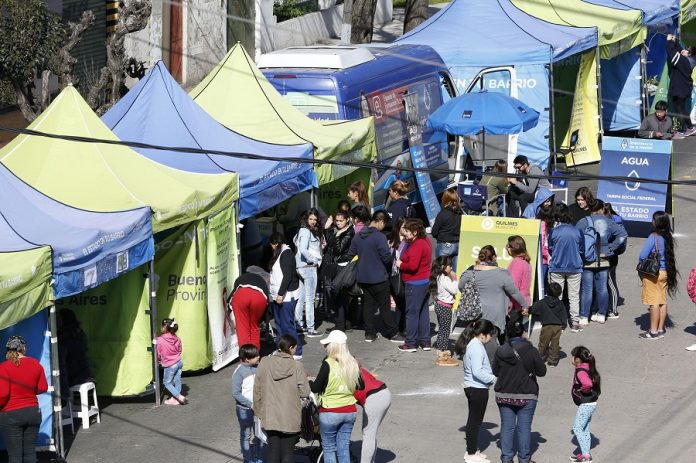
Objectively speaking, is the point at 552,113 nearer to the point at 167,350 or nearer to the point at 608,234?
the point at 608,234

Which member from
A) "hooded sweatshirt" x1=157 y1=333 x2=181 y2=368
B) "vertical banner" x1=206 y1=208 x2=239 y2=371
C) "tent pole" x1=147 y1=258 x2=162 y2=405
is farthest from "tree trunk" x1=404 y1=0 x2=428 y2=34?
"hooded sweatshirt" x1=157 y1=333 x2=181 y2=368

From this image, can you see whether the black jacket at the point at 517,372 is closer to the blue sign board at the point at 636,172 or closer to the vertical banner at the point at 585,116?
the blue sign board at the point at 636,172

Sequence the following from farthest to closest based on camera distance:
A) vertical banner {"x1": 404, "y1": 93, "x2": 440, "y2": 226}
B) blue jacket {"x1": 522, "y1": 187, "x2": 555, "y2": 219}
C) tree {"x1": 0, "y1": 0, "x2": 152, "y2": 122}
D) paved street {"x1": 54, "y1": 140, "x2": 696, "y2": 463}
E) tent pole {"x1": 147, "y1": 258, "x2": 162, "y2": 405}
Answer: vertical banner {"x1": 404, "y1": 93, "x2": 440, "y2": 226}
tree {"x1": 0, "y1": 0, "x2": 152, "y2": 122}
blue jacket {"x1": 522, "y1": 187, "x2": 555, "y2": 219}
tent pole {"x1": 147, "y1": 258, "x2": 162, "y2": 405}
paved street {"x1": 54, "y1": 140, "x2": 696, "y2": 463}

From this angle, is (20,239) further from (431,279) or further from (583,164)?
(583,164)

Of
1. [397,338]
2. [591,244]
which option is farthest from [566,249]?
[397,338]

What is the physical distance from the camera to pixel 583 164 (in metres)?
23.8

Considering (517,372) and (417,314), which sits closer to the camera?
(517,372)

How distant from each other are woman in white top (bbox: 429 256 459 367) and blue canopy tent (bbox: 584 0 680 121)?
11.4m

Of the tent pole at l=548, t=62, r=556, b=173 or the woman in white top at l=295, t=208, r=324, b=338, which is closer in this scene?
the woman in white top at l=295, t=208, r=324, b=338

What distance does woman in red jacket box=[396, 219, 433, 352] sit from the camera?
47.3 feet

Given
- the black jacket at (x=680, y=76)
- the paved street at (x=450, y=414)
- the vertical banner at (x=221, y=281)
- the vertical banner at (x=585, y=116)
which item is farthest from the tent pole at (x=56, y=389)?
the black jacket at (x=680, y=76)

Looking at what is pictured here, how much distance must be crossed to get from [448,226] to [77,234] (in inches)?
214

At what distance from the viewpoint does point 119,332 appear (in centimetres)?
1302

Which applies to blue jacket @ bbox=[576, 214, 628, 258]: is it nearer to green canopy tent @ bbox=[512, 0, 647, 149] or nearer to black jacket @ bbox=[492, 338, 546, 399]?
black jacket @ bbox=[492, 338, 546, 399]
